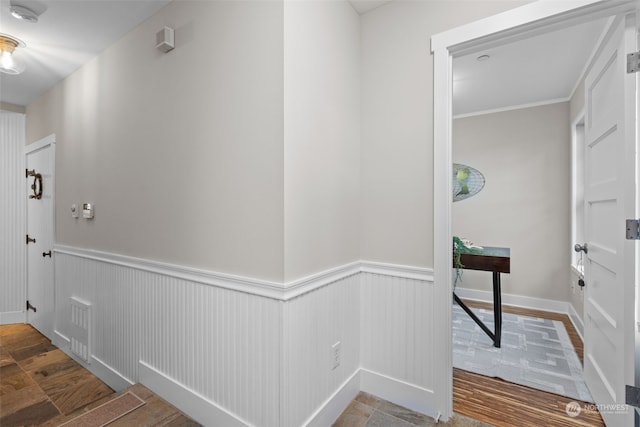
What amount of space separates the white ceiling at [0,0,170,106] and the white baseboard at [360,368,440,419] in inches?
106

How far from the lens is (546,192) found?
3.60m

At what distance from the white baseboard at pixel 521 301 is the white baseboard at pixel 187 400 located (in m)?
3.53

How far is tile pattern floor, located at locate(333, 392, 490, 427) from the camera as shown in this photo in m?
1.67

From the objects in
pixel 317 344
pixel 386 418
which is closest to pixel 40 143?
pixel 317 344

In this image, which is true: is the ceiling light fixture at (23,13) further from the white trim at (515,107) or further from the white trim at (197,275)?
the white trim at (515,107)

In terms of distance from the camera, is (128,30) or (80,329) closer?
(128,30)

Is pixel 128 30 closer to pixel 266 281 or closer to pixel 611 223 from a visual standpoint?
pixel 266 281

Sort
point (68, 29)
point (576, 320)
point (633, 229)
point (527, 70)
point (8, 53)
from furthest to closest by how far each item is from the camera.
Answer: point (576, 320) < point (527, 70) < point (8, 53) < point (68, 29) < point (633, 229)

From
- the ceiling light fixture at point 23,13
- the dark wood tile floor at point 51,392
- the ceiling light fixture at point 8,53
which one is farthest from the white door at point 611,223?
the ceiling light fixture at point 8,53

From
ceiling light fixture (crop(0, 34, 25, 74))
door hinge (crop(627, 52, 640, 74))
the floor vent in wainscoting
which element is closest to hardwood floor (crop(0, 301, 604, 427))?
the floor vent in wainscoting

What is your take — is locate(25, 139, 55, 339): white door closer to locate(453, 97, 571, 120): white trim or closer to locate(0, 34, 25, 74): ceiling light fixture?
locate(0, 34, 25, 74): ceiling light fixture

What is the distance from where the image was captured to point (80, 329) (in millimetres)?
2586

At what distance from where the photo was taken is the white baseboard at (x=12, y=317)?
3496mm
